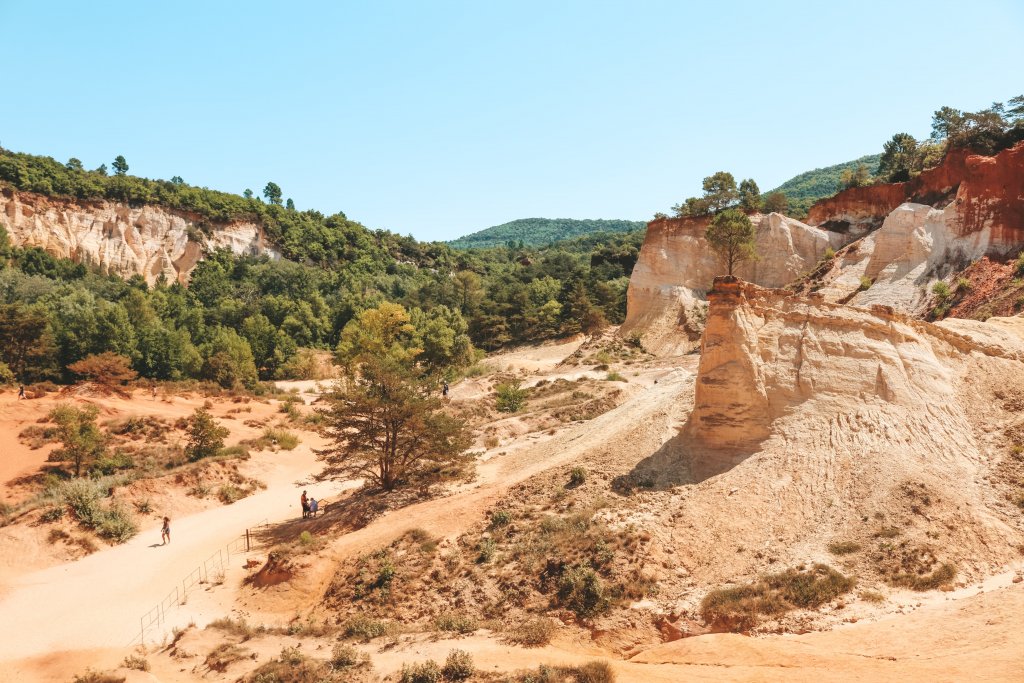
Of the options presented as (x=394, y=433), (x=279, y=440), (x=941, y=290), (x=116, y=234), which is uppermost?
(x=116, y=234)

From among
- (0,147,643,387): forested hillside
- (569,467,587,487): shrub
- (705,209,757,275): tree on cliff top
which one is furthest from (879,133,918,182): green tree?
(569,467,587,487): shrub

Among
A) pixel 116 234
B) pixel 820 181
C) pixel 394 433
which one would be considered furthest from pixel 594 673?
pixel 820 181

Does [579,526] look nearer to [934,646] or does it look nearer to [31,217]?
[934,646]

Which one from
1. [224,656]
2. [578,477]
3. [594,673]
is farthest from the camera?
[578,477]

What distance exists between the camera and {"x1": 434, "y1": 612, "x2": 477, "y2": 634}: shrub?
14.0m

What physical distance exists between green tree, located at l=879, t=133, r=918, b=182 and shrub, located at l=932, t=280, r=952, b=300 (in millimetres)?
19465

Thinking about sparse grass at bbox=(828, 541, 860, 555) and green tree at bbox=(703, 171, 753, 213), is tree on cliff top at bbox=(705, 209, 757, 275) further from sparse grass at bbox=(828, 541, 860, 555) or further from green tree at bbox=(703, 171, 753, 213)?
sparse grass at bbox=(828, 541, 860, 555)

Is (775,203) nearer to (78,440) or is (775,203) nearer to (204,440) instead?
(204,440)

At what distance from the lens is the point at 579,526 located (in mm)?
16359

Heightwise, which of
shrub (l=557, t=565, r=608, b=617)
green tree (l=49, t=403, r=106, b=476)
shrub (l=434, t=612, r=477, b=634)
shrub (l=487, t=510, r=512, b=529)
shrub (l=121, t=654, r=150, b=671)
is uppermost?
green tree (l=49, t=403, r=106, b=476)

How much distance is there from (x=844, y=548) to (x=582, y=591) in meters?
5.60

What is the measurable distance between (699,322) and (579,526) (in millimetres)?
31762

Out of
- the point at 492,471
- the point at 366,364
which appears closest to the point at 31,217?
the point at 366,364

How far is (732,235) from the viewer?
147 ft
